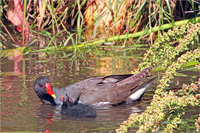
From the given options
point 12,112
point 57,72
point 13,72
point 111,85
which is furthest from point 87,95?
point 13,72

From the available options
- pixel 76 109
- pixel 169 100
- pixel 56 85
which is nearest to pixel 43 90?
pixel 56 85

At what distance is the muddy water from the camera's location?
14.9 feet

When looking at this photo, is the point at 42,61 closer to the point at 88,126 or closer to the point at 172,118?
the point at 88,126

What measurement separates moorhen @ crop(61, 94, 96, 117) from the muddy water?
7 cm

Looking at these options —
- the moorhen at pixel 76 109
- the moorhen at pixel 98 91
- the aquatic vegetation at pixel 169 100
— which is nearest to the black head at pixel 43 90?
the moorhen at pixel 98 91

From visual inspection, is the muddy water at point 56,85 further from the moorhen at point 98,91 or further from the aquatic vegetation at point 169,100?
the aquatic vegetation at point 169,100

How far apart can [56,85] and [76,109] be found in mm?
1366

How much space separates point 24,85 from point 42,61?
1.37 metres

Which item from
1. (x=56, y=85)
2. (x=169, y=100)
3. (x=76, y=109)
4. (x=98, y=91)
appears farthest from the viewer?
(x=56, y=85)

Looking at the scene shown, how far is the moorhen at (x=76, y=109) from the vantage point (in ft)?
15.7

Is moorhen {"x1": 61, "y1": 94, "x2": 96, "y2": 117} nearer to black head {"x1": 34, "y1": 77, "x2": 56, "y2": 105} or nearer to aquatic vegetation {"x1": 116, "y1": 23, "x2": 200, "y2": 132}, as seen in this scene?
black head {"x1": 34, "y1": 77, "x2": 56, "y2": 105}

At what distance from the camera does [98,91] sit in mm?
5539

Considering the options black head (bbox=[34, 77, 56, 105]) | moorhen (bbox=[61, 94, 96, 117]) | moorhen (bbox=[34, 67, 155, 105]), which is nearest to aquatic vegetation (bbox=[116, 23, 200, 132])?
moorhen (bbox=[61, 94, 96, 117])

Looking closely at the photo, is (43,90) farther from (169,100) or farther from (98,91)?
(169,100)
